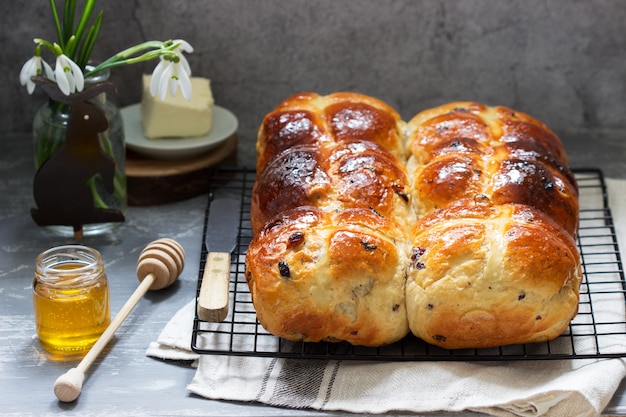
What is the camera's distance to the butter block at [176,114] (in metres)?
2.24

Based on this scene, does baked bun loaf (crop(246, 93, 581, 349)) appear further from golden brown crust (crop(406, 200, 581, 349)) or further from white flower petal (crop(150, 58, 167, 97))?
white flower petal (crop(150, 58, 167, 97))

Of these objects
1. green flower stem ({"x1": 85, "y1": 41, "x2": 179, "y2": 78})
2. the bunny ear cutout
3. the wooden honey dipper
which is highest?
green flower stem ({"x1": 85, "y1": 41, "x2": 179, "y2": 78})

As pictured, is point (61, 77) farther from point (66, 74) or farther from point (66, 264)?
point (66, 264)

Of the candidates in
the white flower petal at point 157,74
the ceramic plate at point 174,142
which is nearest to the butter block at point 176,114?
the ceramic plate at point 174,142

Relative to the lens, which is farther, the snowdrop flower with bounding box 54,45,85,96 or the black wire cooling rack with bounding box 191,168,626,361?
the snowdrop flower with bounding box 54,45,85,96

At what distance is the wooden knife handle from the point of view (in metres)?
1.57

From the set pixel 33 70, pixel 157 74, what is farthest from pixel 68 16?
pixel 157 74

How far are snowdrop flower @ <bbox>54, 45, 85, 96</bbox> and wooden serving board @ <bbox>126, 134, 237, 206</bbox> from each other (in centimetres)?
41

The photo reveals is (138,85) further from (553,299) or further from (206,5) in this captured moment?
(553,299)

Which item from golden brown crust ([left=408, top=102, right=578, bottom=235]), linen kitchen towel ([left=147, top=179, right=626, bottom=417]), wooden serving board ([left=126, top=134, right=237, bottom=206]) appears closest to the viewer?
linen kitchen towel ([left=147, top=179, right=626, bottom=417])

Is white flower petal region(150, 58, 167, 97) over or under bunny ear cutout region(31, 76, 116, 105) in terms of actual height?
over

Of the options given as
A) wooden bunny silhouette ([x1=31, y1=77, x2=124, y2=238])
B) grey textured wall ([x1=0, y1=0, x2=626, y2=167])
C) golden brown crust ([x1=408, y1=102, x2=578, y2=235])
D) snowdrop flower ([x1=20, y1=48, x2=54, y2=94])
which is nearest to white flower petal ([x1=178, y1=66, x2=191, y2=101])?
wooden bunny silhouette ([x1=31, y1=77, x2=124, y2=238])

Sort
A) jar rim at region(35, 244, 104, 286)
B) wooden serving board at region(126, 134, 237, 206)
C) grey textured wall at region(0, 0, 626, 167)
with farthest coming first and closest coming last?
grey textured wall at region(0, 0, 626, 167), wooden serving board at region(126, 134, 237, 206), jar rim at region(35, 244, 104, 286)

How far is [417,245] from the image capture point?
162 centimetres
